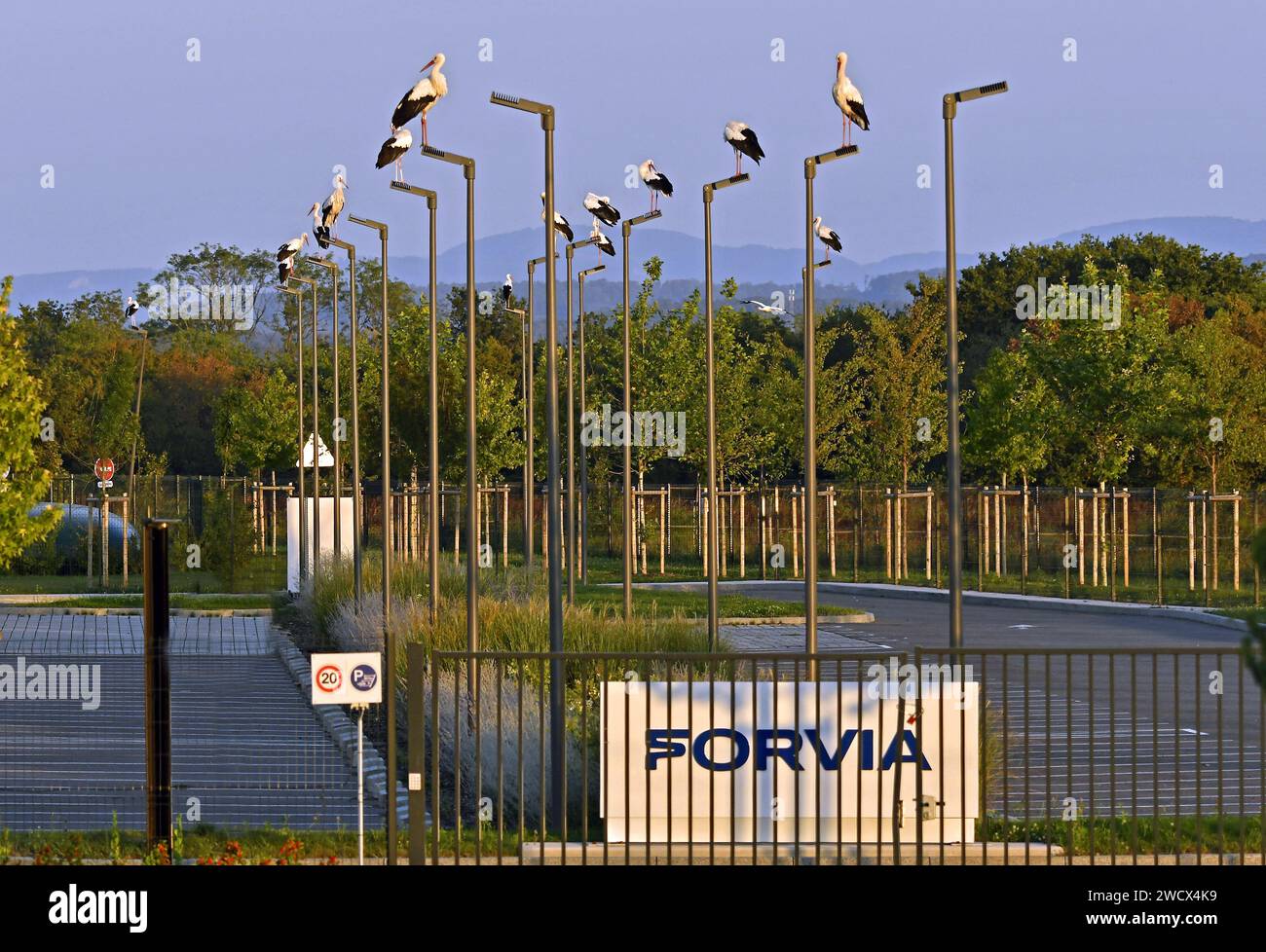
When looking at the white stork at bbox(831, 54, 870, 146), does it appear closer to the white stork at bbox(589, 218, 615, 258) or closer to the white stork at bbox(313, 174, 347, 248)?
the white stork at bbox(589, 218, 615, 258)

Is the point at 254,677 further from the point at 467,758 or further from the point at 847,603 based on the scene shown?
the point at 847,603

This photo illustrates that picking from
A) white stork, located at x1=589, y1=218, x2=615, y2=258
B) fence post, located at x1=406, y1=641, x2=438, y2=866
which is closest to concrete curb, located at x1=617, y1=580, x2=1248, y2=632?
white stork, located at x1=589, y1=218, x2=615, y2=258

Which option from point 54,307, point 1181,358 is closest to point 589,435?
point 1181,358

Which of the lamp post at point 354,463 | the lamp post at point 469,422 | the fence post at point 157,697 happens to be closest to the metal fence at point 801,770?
the fence post at point 157,697

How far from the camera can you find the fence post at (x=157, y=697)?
1184 cm

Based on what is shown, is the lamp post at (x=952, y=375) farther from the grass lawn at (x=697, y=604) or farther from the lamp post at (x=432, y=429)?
the grass lawn at (x=697, y=604)

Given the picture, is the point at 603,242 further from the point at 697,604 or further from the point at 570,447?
the point at 697,604

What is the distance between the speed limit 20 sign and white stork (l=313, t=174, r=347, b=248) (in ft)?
74.4

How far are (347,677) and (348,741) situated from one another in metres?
6.11

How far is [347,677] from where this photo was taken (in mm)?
11656

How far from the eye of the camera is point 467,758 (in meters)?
15.5

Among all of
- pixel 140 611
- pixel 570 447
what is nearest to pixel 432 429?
pixel 570 447

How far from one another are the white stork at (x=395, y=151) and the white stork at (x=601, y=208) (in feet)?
13.8
